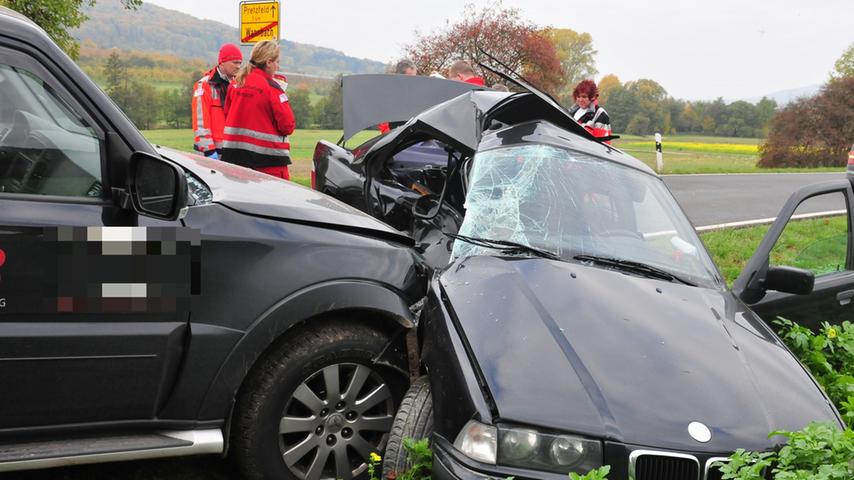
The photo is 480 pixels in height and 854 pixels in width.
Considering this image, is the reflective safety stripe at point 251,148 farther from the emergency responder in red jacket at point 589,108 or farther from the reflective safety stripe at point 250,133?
the emergency responder in red jacket at point 589,108

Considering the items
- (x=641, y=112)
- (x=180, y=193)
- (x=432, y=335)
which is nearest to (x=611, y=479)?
(x=432, y=335)

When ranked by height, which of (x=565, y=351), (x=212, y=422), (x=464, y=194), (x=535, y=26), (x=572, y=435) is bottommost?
(x=212, y=422)

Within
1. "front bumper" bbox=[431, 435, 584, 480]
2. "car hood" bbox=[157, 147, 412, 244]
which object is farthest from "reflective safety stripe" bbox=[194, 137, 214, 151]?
"front bumper" bbox=[431, 435, 584, 480]

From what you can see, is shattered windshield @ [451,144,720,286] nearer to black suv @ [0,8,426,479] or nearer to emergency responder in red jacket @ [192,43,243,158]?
black suv @ [0,8,426,479]

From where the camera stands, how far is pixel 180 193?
108 inches

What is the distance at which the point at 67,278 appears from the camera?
271 cm

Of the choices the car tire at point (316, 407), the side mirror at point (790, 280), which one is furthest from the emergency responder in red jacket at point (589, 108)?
the car tire at point (316, 407)

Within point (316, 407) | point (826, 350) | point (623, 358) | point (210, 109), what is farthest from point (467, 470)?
point (210, 109)

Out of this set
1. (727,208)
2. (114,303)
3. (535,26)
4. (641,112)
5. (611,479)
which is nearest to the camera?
(611,479)

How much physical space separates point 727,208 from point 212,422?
11329 millimetres

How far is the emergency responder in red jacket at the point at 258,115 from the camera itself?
6.22 m

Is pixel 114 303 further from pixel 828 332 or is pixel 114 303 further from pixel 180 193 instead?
pixel 828 332

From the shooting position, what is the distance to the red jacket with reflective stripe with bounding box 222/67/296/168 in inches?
246

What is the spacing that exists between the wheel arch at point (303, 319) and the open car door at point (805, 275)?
6.03 ft
